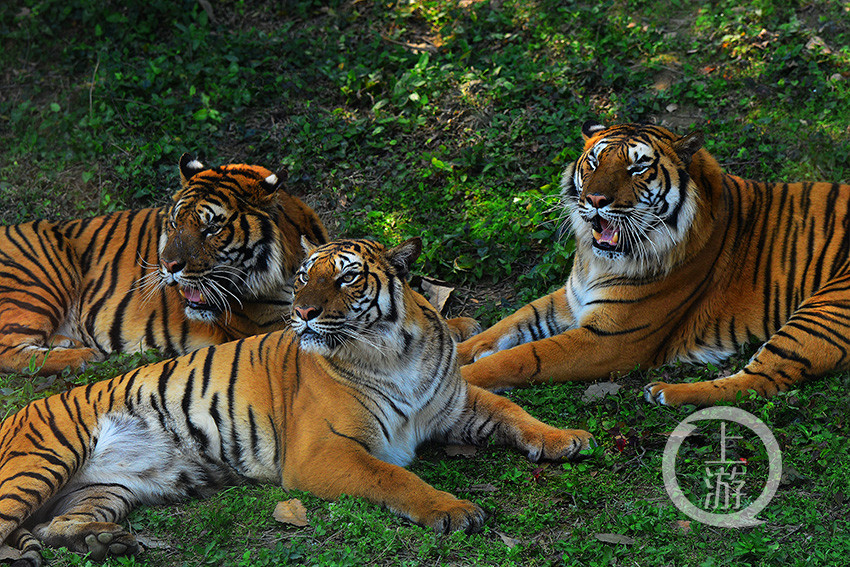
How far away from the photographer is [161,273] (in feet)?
14.9

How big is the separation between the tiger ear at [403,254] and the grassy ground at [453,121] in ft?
2.92

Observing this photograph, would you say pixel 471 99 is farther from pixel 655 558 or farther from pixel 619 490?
pixel 655 558

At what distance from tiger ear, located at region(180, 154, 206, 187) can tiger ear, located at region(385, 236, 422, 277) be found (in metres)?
1.68

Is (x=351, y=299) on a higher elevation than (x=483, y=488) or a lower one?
higher

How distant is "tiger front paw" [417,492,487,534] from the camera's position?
315cm

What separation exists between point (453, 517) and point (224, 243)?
2114 millimetres

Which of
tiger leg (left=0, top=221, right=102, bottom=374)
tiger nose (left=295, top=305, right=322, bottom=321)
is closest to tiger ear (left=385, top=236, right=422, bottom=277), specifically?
tiger nose (left=295, top=305, right=322, bottom=321)

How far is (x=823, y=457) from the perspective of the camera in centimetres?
340

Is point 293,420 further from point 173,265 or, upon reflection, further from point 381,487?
point 173,265

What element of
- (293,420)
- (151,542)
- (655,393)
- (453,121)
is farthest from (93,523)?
(453,121)

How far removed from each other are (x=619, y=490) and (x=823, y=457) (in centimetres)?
83

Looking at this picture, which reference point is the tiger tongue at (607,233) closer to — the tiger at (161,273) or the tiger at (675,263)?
the tiger at (675,263)

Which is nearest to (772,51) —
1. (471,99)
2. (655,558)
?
(471,99)

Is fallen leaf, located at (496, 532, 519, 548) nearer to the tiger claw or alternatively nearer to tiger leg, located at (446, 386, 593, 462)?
tiger leg, located at (446, 386, 593, 462)
